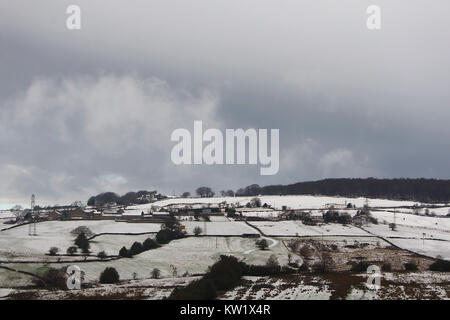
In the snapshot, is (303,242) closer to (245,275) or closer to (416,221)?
(245,275)

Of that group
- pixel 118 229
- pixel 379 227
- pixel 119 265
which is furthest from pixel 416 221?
pixel 119 265

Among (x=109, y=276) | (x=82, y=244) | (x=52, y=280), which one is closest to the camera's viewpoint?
(x=52, y=280)

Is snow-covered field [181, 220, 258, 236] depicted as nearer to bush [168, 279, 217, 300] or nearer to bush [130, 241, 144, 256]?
bush [130, 241, 144, 256]

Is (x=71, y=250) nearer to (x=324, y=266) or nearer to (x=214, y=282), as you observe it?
(x=214, y=282)

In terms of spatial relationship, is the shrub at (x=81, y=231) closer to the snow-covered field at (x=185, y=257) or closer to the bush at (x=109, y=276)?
the snow-covered field at (x=185, y=257)

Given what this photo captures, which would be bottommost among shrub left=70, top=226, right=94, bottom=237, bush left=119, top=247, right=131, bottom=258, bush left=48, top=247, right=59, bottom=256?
bush left=119, top=247, right=131, bottom=258

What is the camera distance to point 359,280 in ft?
215

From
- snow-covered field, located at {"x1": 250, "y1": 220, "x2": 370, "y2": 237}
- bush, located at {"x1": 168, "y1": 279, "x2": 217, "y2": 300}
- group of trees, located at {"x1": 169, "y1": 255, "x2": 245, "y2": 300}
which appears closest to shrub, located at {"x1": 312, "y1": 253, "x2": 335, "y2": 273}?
group of trees, located at {"x1": 169, "y1": 255, "x2": 245, "y2": 300}

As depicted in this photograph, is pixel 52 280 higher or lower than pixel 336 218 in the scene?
lower

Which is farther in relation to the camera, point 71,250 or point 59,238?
point 59,238

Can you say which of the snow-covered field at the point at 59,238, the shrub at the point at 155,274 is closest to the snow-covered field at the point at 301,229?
the snow-covered field at the point at 59,238

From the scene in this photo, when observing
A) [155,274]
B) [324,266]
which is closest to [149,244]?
[155,274]

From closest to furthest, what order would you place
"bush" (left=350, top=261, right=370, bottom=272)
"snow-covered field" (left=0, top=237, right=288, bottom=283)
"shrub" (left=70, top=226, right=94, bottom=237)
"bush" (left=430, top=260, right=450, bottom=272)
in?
"snow-covered field" (left=0, top=237, right=288, bottom=283), "bush" (left=350, top=261, right=370, bottom=272), "bush" (left=430, top=260, right=450, bottom=272), "shrub" (left=70, top=226, right=94, bottom=237)

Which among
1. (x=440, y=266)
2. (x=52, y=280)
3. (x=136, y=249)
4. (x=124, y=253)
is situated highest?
(x=52, y=280)
